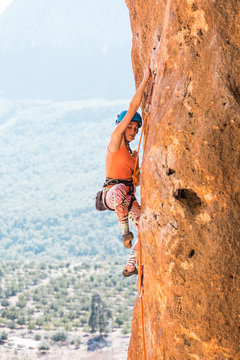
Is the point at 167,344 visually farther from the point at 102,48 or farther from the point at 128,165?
the point at 102,48

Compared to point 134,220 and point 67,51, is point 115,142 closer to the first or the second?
point 134,220

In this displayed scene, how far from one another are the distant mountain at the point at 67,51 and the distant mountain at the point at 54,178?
435cm

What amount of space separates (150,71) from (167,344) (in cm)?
274

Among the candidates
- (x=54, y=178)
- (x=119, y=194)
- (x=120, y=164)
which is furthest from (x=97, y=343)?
(x=54, y=178)

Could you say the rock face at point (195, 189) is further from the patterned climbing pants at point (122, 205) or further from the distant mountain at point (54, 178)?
the distant mountain at point (54, 178)

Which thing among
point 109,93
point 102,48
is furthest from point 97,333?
point 102,48

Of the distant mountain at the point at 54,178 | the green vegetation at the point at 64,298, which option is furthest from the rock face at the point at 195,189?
the distant mountain at the point at 54,178

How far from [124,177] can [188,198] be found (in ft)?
5.10

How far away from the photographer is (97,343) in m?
24.8

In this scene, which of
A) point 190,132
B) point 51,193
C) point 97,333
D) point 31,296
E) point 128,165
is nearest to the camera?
point 190,132

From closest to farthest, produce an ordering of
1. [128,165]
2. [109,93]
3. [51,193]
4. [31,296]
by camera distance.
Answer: [128,165] → [31,296] → [51,193] → [109,93]

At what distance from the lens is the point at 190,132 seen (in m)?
4.62

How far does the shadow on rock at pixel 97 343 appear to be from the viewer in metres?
24.1

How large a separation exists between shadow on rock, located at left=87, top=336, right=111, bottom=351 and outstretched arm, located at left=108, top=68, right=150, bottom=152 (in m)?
19.6
